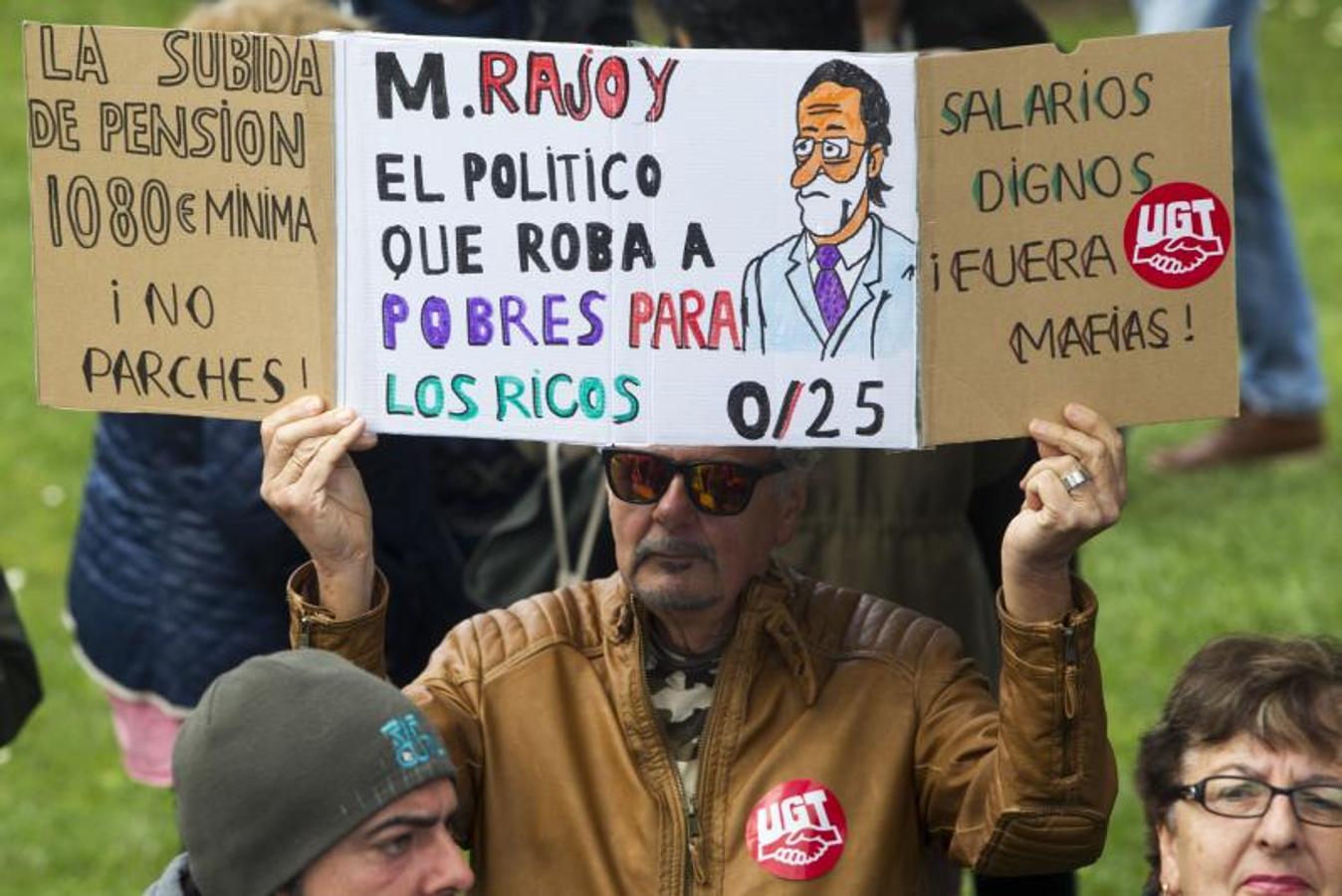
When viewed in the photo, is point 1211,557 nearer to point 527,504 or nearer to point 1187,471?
point 1187,471

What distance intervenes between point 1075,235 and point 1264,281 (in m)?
5.51

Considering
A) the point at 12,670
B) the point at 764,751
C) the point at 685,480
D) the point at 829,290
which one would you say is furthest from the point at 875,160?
the point at 12,670

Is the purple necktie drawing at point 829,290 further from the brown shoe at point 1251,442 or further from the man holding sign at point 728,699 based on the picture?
the brown shoe at point 1251,442

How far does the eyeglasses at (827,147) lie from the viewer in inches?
150

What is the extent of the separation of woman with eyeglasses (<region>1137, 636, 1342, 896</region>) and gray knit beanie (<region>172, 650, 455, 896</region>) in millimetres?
1191

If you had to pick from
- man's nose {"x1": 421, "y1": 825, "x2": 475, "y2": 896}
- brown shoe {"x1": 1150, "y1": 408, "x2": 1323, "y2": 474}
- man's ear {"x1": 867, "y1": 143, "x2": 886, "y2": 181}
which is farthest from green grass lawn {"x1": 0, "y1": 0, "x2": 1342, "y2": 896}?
Result: man's nose {"x1": 421, "y1": 825, "x2": 475, "y2": 896}

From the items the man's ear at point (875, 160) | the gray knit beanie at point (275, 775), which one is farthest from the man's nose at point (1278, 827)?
the gray knit beanie at point (275, 775)

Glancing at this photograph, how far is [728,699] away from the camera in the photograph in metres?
4.00

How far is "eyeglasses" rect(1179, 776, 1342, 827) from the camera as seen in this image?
382cm

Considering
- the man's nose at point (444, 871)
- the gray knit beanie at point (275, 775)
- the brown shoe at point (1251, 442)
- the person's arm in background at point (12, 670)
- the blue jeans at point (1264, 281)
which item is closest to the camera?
the gray knit beanie at point (275, 775)

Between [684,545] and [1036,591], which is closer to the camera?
[1036,591]

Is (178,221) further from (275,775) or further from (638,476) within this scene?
(275,775)

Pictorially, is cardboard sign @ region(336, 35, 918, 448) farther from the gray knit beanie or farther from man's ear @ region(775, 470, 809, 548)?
the gray knit beanie

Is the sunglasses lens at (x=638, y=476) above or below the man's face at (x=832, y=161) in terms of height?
below
